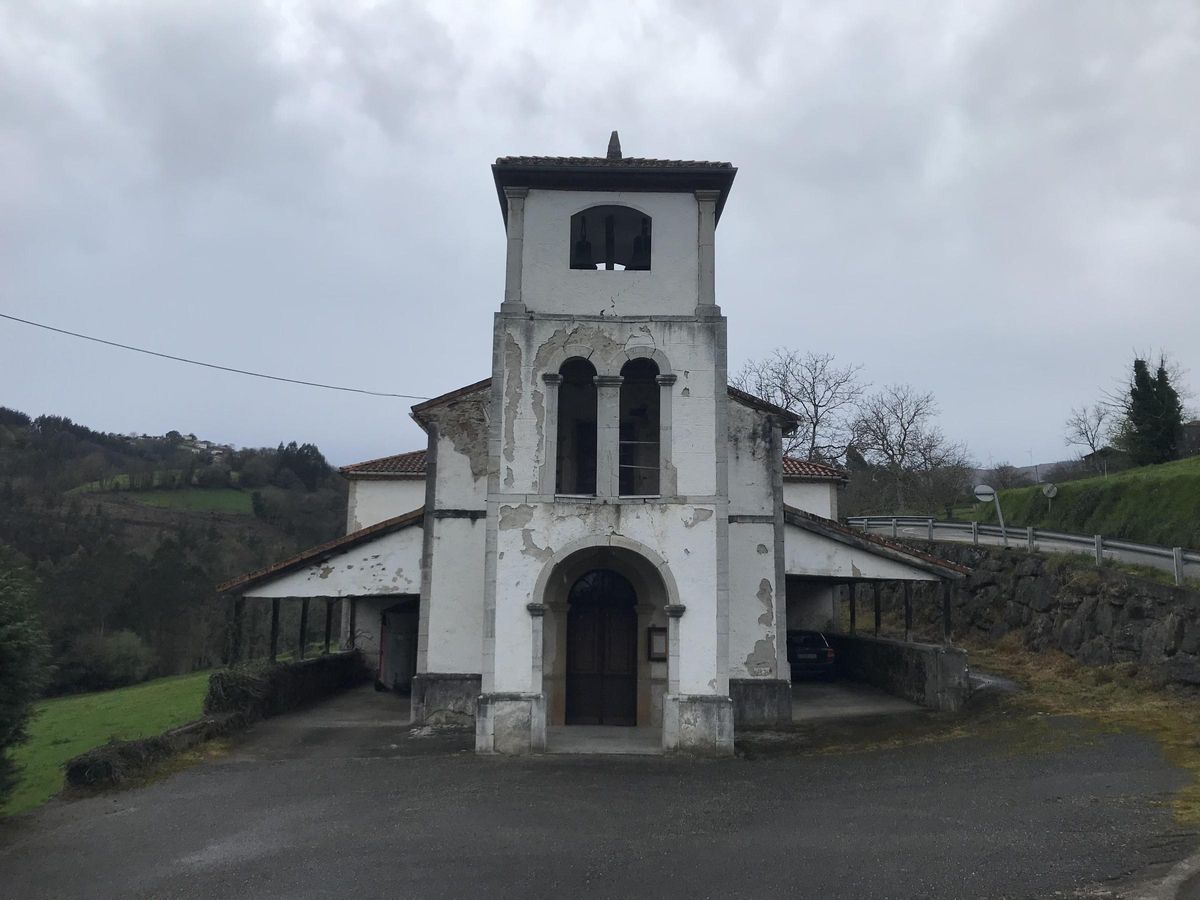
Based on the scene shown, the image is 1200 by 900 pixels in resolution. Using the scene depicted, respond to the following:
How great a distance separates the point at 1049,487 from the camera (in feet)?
86.2

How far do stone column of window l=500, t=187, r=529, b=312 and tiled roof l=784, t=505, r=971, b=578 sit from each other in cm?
714

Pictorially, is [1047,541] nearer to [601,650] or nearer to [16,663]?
[601,650]

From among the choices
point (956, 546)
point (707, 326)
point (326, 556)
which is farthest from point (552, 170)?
point (956, 546)

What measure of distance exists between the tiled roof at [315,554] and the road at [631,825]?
3.98 metres

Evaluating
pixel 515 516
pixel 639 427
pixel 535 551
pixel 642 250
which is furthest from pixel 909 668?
pixel 642 250

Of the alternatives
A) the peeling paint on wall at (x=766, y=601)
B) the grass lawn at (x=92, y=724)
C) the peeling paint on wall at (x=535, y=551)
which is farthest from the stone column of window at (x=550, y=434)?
the grass lawn at (x=92, y=724)

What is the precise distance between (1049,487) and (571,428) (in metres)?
16.6

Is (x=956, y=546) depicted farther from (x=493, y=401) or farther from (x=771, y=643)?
(x=493, y=401)

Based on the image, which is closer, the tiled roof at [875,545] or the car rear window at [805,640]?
the tiled roof at [875,545]

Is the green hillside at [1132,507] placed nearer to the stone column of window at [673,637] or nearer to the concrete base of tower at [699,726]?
the concrete base of tower at [699,726]

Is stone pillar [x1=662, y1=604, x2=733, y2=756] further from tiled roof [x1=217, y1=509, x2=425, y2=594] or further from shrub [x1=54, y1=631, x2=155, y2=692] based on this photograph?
shrub [x1=54, y1=631, x2=155, y2=692]

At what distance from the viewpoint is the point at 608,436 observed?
15.0 m

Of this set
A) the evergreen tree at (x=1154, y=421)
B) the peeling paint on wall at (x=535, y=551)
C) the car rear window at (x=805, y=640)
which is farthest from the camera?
the evergreen tree at (x=1154, y=421)

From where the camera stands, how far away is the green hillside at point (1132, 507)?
64.9ft
